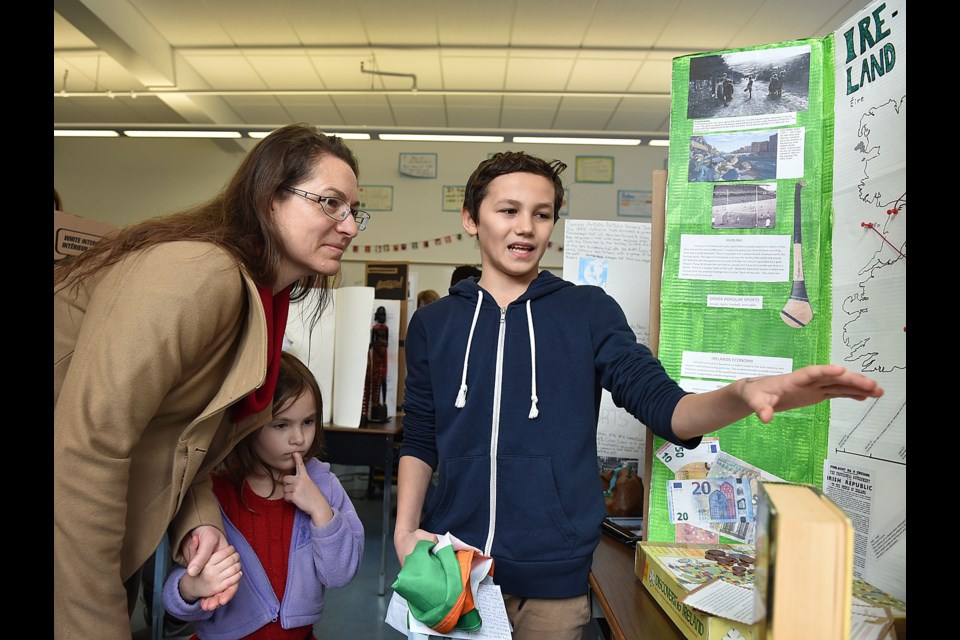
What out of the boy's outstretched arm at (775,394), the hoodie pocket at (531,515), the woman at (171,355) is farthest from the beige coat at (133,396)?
the boy's outstretched arm at (775,394)

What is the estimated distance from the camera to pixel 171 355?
0.92 meters

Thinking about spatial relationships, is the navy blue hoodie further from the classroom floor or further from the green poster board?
the classroom floor

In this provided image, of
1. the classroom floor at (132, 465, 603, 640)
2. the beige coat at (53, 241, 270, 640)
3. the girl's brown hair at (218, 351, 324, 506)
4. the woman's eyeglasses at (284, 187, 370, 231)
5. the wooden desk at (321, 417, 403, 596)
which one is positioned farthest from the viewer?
the wooden desk at (321, 417, 403, 596)

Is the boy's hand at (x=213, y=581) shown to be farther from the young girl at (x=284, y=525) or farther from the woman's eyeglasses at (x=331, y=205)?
the woman's eyeglasses at (x=331, y=205)

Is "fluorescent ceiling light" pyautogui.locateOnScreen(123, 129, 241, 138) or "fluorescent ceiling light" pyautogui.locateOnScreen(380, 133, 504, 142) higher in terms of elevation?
"fluorescent ceiling light" pyautogui.locateOnScreen(123, 129, 241, 138)

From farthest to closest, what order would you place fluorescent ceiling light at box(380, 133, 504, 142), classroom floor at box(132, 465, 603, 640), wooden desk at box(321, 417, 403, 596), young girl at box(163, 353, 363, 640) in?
1. fluorescent ceiling light at box(380, 133, 504, 142)
2. wooden desk at box(321, 417, 403, 596)
3. classroom floor at box(132, 465, 603, 640)
4. young girl at box(163, 353, 363, 640)

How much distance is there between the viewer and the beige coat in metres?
0.88

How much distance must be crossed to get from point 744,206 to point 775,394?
0.67 meters

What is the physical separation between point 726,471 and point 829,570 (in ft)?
2.76

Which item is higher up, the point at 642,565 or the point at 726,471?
the point at 726,471

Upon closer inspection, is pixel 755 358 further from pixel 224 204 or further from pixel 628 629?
pixel 224 204

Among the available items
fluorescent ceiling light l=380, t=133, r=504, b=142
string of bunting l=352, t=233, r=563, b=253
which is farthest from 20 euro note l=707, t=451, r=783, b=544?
string of bunting l=352, t=233, r=563, b=253

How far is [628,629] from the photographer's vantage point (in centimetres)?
98
